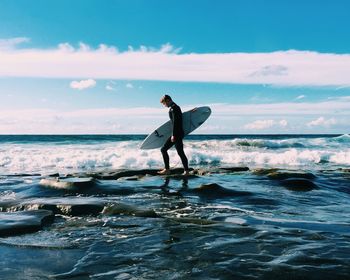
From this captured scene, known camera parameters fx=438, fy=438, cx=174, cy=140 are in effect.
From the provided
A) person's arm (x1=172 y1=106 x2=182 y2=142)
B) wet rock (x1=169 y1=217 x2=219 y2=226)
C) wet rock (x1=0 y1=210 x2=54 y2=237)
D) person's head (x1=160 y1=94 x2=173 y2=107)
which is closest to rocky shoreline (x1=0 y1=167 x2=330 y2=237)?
wet rock (x1=0 y1=210 x2=54 y2=237)

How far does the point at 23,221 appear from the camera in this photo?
637 cm

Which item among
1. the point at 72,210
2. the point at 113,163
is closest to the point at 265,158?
the point at 113,163

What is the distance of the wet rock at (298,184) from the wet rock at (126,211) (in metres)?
4.89

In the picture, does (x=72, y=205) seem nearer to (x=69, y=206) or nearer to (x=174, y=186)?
(x=69, y=206)

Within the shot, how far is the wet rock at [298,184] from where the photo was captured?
1084cm

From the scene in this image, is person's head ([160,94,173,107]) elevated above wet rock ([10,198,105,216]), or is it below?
above

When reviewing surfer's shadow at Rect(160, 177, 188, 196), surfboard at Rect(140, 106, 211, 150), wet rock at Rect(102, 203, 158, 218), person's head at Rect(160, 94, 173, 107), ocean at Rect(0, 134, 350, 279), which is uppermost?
person's head at Rect(160, 94, 173, 107)

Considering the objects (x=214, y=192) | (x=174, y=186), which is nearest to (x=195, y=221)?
(x=214, y=192)

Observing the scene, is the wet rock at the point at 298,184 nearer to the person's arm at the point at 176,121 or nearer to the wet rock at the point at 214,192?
the wet rock at the point at 214,192

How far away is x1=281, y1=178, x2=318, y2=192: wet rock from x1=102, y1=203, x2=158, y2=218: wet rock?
16.0 feet

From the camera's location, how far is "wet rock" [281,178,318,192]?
1084 centimetres

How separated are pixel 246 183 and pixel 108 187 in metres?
3.60

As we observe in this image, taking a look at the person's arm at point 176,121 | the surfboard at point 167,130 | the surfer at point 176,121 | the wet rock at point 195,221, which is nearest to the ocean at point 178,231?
the wet rock at point 195,221

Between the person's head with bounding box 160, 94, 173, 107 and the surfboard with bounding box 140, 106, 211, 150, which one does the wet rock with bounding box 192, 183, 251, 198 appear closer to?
the person's head with bounding box 160, 94, 173, 107
